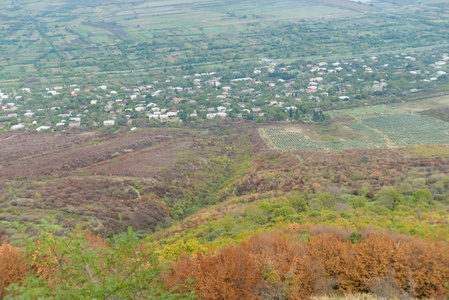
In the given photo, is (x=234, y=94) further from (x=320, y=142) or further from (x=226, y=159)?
(x=226, y=159)

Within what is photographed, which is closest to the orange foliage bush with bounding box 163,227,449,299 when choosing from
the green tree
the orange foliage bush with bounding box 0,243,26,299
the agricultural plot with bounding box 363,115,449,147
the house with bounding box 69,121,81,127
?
the green tree

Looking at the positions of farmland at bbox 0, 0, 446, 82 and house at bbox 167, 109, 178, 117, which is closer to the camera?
house at bbox 167, 109, 178, 117

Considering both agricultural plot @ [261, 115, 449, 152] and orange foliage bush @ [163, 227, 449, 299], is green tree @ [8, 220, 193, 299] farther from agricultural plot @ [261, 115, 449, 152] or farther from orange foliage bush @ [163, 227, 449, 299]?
agricultural plot @ [261, 115, 449, 152]

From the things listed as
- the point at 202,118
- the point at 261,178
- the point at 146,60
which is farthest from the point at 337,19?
the point at 261,178

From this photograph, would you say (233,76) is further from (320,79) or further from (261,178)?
(261,178)

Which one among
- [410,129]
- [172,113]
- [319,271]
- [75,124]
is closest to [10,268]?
[319,271]

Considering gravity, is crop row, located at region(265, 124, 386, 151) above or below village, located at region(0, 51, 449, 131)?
above

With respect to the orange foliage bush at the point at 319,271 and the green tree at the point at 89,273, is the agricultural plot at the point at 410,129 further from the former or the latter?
the green tree at the point at 89,273

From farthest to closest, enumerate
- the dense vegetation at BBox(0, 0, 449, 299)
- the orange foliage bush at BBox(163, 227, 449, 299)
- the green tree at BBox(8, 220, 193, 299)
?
1. the dense vegetation at BBox(0, 0, 449, 299)
2. the orange foliage bush at BBox(163, 227, 449, 299)
3. the green tree at BBox(8, 220, 193, 299)
